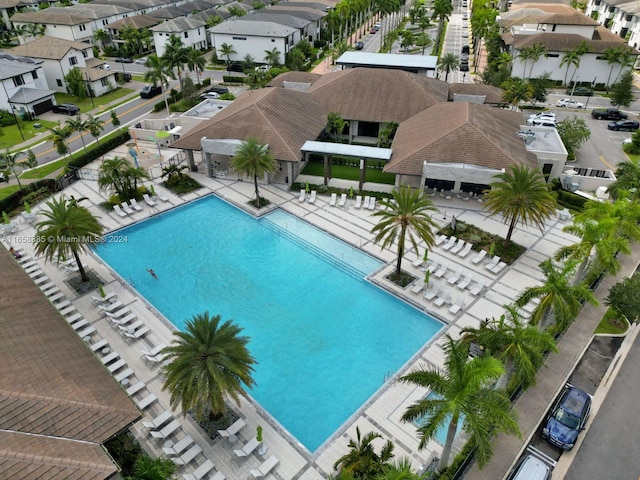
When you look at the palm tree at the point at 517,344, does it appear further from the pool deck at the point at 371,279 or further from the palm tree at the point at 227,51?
the palm tree at the point at 227,51

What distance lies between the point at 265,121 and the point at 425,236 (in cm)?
2039

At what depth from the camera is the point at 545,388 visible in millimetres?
21641

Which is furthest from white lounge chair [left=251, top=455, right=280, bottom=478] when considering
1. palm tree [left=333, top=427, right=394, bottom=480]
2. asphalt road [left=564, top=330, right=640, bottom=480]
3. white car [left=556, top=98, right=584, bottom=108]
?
white car [left=556, top=98, right=584, bottom=108]

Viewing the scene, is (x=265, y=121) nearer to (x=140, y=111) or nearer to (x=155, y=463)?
(x=140, y=111)

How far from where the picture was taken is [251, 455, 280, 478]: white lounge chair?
57.1ft

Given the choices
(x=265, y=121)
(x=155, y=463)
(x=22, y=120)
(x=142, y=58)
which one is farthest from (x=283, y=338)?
(x=142, y=58)

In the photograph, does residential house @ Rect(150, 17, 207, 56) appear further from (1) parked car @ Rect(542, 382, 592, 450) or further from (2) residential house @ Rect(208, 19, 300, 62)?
(1) parked car @ Rect(542, 382, 592, 450)

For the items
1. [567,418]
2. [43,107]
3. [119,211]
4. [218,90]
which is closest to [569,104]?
[218,90]

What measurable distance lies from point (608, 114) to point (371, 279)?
46.2m

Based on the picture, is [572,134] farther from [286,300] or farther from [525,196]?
[286,300]

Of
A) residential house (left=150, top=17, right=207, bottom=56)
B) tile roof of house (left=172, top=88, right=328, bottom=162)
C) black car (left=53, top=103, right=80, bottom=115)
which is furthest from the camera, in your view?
residential house (left=150, top=17, right=207, bottom=56)

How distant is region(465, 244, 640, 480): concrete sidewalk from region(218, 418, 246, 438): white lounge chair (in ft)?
32.0

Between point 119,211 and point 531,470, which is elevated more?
point 531,470

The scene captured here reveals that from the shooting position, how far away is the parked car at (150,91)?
2403 inches
